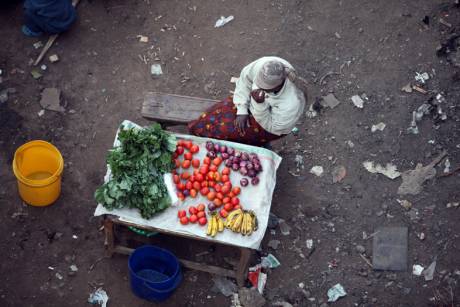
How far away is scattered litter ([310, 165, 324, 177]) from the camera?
6.64 metres

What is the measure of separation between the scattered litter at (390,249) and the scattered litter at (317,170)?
0.93 meters

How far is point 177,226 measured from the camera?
18.2ft

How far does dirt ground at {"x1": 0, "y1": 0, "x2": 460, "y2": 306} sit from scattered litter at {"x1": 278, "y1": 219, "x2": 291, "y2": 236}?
0.05m

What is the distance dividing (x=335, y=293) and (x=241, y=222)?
4.59 ft

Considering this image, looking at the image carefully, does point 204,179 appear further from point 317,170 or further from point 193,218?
point 317,170

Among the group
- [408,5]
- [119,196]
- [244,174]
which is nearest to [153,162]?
[119,196]

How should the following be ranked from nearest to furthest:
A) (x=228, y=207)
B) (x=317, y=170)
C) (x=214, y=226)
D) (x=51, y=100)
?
1. (x=214, y=226)
2. (x=228, y=207)
3. (x=317, y=170)
4. (x=51, y=100)

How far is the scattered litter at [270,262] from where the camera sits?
20.2 ft

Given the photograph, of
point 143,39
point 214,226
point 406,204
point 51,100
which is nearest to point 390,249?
point 406,204

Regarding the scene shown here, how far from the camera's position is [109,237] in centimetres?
586

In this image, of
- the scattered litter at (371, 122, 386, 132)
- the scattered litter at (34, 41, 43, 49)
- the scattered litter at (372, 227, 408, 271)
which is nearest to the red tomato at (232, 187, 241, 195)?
the scattered litter at (372, 227, 408, 271)

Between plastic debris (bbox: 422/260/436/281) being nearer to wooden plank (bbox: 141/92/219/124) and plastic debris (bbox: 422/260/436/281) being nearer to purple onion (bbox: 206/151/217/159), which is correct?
purple onion (bbox: 206/151/217/159)

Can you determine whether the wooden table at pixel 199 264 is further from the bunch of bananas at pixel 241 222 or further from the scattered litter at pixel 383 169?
the scattered litter at pixel 383 169

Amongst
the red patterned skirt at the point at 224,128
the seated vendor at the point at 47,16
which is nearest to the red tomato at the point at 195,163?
the red patterned skirt at the point at 224,128
